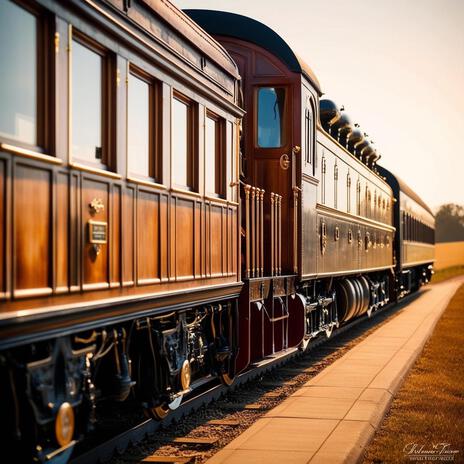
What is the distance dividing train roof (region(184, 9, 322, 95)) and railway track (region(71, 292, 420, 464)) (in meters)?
4.12

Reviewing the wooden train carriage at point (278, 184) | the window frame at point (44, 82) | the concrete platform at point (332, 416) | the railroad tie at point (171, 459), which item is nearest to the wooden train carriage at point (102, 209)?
the window frame at point (44, 82)

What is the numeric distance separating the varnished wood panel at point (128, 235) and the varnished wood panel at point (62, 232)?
1007 millimetres

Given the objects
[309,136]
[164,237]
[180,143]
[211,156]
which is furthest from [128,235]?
[309,136]

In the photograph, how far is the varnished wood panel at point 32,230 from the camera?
5059mm

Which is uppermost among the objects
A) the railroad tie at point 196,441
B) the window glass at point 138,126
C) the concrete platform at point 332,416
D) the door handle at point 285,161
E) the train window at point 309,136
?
the train window at point 309,136

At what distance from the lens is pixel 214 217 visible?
9.32 m

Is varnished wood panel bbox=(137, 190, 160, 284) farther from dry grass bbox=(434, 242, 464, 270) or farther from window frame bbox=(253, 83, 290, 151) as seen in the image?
dry grass bbox=(434, 242, 464, 270)

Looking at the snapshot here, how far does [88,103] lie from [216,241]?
11.2 ft

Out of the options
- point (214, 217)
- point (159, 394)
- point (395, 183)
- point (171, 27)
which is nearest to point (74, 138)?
point (171, 27)

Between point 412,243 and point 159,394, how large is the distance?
2832 centimetres

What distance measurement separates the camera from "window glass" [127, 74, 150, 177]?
7.09m

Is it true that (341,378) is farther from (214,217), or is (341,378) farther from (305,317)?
(214,217)

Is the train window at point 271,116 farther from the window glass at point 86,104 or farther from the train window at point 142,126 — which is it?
the window glass at point 86,104

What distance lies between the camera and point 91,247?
610 centimetres
